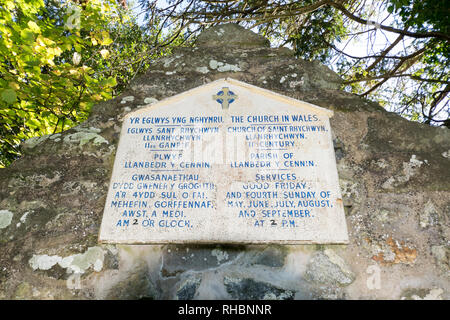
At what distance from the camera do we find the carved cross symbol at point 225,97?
2.23 m

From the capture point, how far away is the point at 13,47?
3012 mm

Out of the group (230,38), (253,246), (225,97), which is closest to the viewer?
(253,246)

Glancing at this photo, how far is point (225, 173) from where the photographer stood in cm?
192

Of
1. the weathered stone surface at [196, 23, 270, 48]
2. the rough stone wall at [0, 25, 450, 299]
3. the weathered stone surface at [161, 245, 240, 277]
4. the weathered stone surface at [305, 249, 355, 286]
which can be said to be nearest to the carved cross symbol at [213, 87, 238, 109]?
the rough stone wall at [0, 25, 450, 299]

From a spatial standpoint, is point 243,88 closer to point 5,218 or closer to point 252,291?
point 252,291

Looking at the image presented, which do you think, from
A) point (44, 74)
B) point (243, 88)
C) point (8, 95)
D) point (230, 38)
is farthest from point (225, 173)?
point (44, 74)

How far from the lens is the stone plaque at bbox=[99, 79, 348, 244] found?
175 centimetres

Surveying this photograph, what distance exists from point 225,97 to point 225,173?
0.66 metres

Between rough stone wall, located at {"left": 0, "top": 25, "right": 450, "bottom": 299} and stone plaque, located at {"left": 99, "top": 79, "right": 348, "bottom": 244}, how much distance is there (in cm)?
10

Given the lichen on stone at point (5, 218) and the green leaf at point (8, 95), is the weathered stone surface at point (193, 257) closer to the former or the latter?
the lichen on stone at point (5, 218)

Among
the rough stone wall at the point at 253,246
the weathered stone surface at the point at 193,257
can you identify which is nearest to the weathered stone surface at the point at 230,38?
the rough stone wall at the point at 253,246
